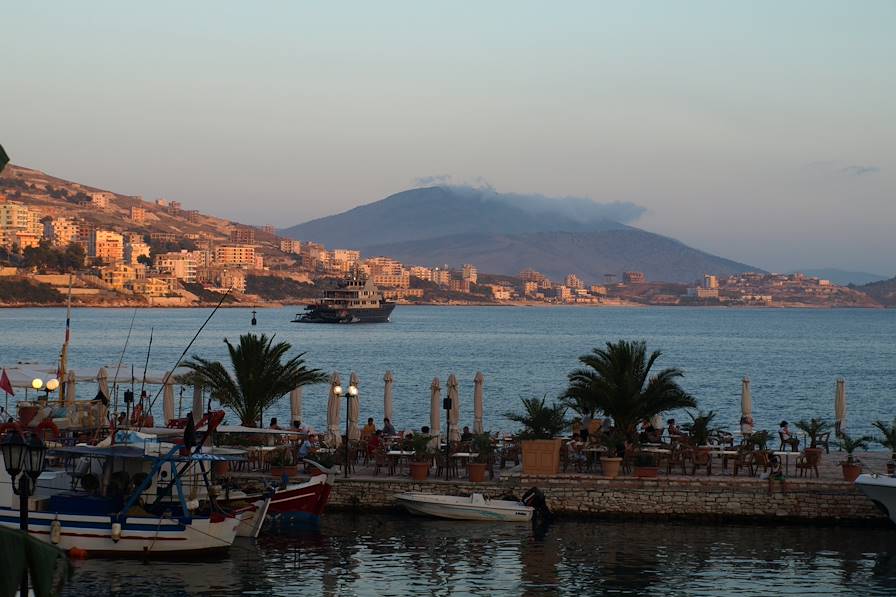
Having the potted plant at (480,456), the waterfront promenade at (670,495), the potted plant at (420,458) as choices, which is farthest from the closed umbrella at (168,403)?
the potted plant at (480,456)

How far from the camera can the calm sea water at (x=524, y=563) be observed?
15.4 meters

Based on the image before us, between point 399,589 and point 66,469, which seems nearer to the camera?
point 399,589

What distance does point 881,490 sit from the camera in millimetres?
18812

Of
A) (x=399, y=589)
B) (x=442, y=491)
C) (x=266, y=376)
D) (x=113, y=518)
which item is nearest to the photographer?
(x=399, y=589)

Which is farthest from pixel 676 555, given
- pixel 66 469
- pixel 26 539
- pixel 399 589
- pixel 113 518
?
pixel 26 539

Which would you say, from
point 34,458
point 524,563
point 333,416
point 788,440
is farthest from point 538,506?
point 34,458

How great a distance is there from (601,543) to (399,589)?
13.5 feet

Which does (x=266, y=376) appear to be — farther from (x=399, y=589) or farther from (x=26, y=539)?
(x=26, y=539)

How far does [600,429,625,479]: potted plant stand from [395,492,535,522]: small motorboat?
1.68m

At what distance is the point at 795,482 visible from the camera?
65.2ft

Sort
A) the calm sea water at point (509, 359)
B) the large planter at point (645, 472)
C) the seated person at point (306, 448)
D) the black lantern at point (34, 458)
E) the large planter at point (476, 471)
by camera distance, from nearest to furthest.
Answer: the black lantern at point (34, 458) → the large planter at point (645, 472) → the large planter at point (476, 471) → the seated person at point (306, 448) → the calm sea water at point (509, 359)

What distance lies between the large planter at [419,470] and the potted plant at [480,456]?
747mm

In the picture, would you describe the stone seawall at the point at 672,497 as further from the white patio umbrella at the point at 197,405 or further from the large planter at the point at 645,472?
the white patio umbrella at the point at 197,405

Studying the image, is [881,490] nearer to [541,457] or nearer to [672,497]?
[672,497]
